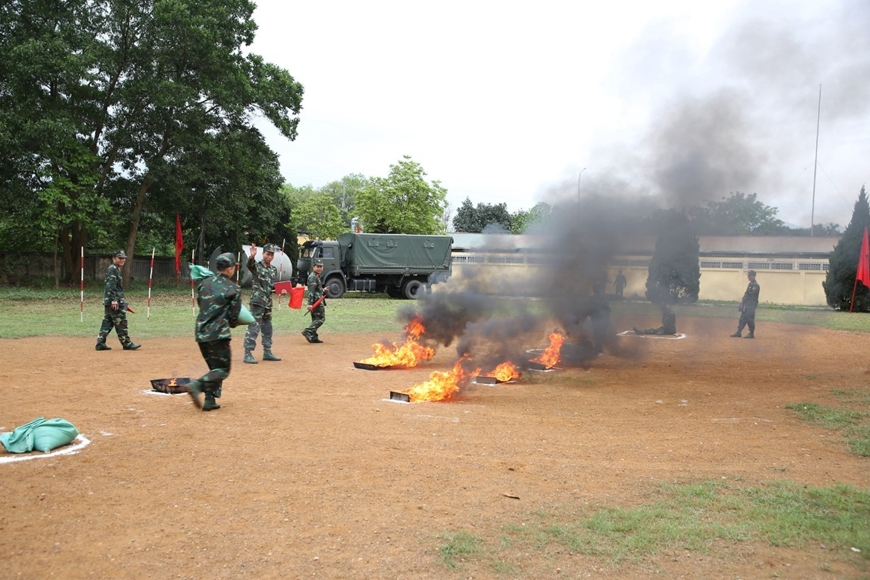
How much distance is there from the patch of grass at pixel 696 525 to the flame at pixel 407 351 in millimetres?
7586

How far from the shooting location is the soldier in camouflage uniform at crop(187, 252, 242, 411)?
8.42m

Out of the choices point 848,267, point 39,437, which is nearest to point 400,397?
point 39,437

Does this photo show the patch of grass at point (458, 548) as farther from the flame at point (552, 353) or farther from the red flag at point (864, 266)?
the red flag at point (864, 266)

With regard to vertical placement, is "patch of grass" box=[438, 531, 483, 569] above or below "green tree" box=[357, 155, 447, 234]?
below

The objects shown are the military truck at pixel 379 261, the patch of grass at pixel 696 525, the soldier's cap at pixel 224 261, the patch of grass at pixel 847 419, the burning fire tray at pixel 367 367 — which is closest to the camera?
the patch of grass at pixel 696 525

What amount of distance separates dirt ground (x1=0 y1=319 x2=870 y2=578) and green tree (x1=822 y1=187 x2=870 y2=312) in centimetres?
2236

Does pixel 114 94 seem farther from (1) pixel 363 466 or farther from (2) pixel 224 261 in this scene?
(1) pixel 363 466

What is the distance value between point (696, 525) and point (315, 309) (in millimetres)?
12129

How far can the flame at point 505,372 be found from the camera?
1159 cm

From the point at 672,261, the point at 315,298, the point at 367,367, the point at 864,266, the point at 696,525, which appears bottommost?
the point at 367,367

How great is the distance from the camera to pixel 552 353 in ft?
43.9

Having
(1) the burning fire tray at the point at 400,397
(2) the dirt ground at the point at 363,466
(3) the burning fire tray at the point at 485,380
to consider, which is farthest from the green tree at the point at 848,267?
(1) the burning fire tray at the point at 400,397

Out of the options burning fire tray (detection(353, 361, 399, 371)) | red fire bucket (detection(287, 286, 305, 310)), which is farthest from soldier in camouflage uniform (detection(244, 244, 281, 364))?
red fire bucket (detection(287, 286, 305, 310))

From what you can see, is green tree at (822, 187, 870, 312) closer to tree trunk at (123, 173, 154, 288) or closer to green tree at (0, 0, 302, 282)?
green tree at (0, 0, 302, 282)
